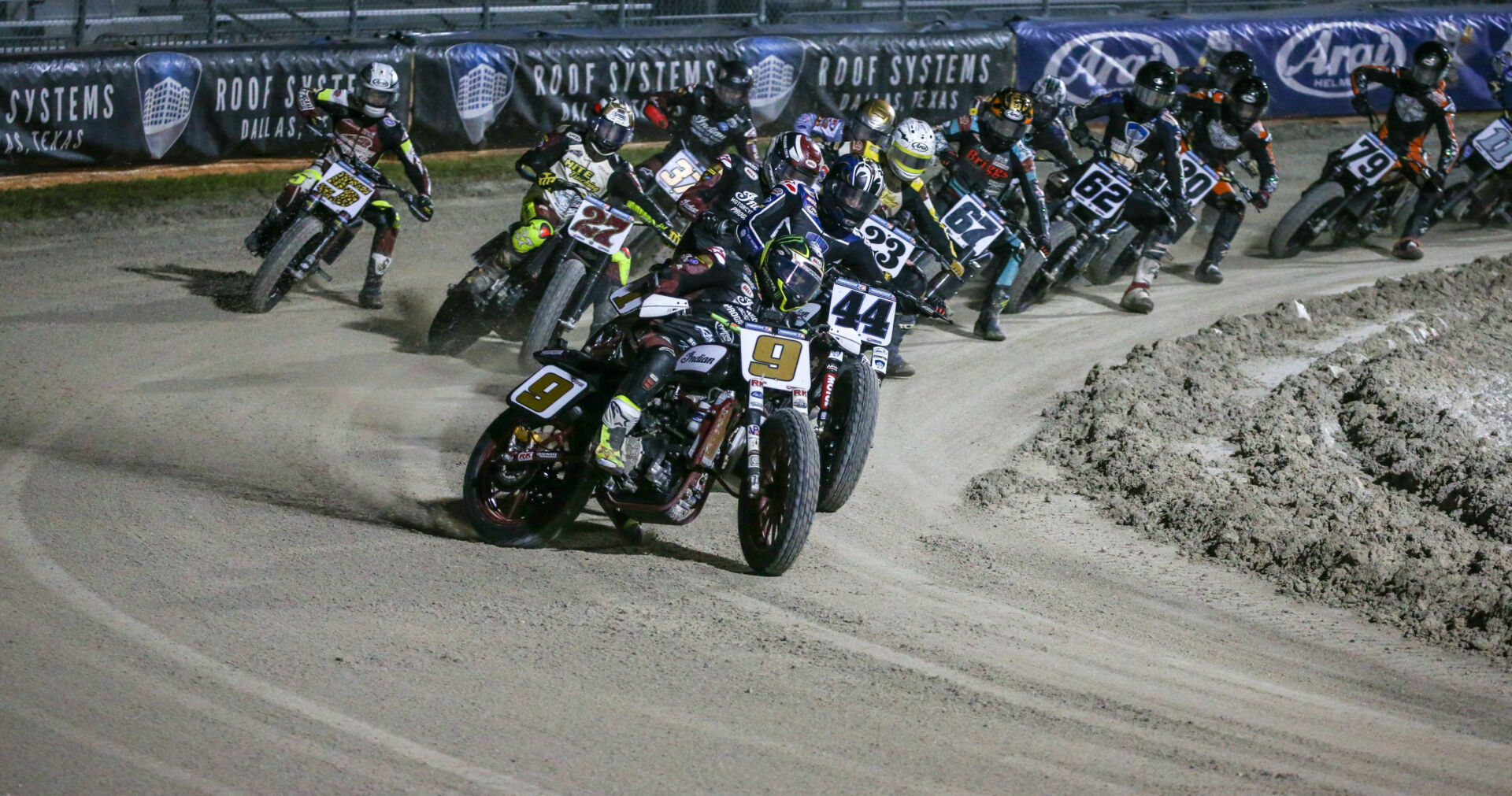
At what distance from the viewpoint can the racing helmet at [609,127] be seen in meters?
10.7

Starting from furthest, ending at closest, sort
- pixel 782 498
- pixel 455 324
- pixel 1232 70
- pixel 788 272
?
pixel 1232 70 < pixel 455 324 < pixel 788 272 < pixel 782 498

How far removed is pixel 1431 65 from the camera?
1462 centimetres

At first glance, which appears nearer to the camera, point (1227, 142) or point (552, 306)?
point (552, 306)

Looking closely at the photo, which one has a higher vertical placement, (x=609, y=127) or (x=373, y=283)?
(x=609, y=127)

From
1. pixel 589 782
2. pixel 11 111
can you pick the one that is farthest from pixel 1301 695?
pixel 11 111

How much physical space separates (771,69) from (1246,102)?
6.11 metres

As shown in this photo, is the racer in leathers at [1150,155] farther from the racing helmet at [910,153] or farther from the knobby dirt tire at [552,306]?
the knobby dirt tire at [552,306]

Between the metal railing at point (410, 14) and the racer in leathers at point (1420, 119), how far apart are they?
5.67 m

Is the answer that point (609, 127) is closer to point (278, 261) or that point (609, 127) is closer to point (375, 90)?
point (375, 90)

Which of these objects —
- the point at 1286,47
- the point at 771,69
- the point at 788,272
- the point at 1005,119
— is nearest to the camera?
the point at 788,272

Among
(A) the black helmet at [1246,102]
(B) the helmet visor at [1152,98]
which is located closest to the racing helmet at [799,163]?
(B) the helmet visor at [1152,98]

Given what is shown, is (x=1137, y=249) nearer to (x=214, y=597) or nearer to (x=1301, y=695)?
(x=1301, y=695)

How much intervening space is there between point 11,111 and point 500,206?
4729mm

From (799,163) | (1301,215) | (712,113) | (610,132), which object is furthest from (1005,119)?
(1301,215)
